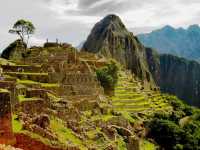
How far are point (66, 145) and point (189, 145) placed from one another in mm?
27646

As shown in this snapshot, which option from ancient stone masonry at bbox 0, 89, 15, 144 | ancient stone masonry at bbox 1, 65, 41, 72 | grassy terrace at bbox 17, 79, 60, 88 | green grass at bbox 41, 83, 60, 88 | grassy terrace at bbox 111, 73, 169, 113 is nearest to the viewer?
ancient stone masonry at bbox 0, 89, 15, 144

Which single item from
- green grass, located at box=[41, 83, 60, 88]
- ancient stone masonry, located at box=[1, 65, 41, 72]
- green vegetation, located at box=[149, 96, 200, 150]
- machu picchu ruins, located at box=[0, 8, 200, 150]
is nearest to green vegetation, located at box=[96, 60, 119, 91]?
machu picchu ruins, located at box=[0, 8, 200, 150]

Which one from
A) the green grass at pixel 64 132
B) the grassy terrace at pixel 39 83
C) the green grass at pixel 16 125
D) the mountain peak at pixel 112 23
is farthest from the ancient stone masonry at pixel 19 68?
the mountain peak at pixel 112 23

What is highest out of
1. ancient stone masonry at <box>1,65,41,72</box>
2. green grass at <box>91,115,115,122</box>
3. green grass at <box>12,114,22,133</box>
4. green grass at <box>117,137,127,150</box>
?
ancient stone masonry at <box>1,65,41,72</box>

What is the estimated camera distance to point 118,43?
6029 inches

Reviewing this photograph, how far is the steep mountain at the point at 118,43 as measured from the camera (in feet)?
488

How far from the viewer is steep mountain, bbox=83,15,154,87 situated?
149 metres

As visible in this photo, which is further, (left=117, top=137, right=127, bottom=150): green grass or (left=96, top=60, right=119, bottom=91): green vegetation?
(left=96, top=60, right=119, bottom=91): green vegetation

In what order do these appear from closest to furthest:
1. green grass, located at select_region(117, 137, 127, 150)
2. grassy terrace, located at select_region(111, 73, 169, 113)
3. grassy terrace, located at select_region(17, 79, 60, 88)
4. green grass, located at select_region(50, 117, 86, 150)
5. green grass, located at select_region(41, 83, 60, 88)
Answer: green grass, located at select_region(50, 117, 86, 150) → green grass, located at select_region(117, 137, 127, 150) → grassy terrace, located at select_region(17, 79, 60, 88) → green grass, located at select_region(41, 83, 60, 88) → grassy terrace, located at select_region(111, 73, 169, 113)

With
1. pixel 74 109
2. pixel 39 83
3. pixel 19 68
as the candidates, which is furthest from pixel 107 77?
pixel 74 109

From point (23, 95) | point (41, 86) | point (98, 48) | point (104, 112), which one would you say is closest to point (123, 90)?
point (104, 112)

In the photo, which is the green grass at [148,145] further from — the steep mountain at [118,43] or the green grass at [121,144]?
the steep mountain at [118,43]

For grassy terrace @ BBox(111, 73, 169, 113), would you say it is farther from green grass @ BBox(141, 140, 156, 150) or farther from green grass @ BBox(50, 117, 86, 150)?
green grass @ BBox(50, 117, 86, 150)

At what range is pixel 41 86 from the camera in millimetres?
41812
